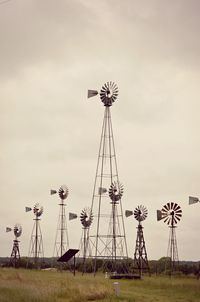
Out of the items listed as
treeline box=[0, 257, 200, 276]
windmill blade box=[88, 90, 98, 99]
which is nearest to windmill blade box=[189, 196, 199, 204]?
treeline box=[0, 257, 200, 276]

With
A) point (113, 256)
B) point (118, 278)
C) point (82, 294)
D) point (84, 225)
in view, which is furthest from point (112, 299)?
point (84, 225)

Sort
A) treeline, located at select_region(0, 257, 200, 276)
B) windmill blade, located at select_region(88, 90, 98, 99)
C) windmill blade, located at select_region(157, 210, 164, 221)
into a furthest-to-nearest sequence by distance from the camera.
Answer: treeline, located at select_region(0, 257, 200, 276), windmill blade, located at select_region(157, 210, 164, 221), windmill blade, located at select_region(88, 90, 98, 99)

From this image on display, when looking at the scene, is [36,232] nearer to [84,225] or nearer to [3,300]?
[84,225]

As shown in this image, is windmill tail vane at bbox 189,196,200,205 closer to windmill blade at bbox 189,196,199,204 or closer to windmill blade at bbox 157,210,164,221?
windmill blade at bbox 189,196,199,204

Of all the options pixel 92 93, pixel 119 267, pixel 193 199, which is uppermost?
pixel 92 93

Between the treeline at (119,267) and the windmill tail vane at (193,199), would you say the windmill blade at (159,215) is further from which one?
the windmill tail vane at (193,199)

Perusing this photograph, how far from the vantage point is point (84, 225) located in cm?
6066

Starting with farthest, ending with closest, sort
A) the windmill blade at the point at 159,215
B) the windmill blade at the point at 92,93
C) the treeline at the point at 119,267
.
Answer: the treeline at the point at 119,267 < the windmill blade at the point at 159,215 < the windmill blade at the point at 92,93

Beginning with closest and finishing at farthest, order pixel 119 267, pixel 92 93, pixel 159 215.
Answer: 1. pixel 92 93
2. pixel 159 215
3. pixel 119 267

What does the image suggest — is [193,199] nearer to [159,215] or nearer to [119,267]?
[159,215]

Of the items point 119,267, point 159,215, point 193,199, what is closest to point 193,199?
point 193,199

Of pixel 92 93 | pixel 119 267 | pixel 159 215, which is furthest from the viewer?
pixel 119 267

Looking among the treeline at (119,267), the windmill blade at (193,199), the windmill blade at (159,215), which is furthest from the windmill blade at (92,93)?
the windmill blade at (159,215)

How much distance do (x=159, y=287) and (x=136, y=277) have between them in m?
10.7
